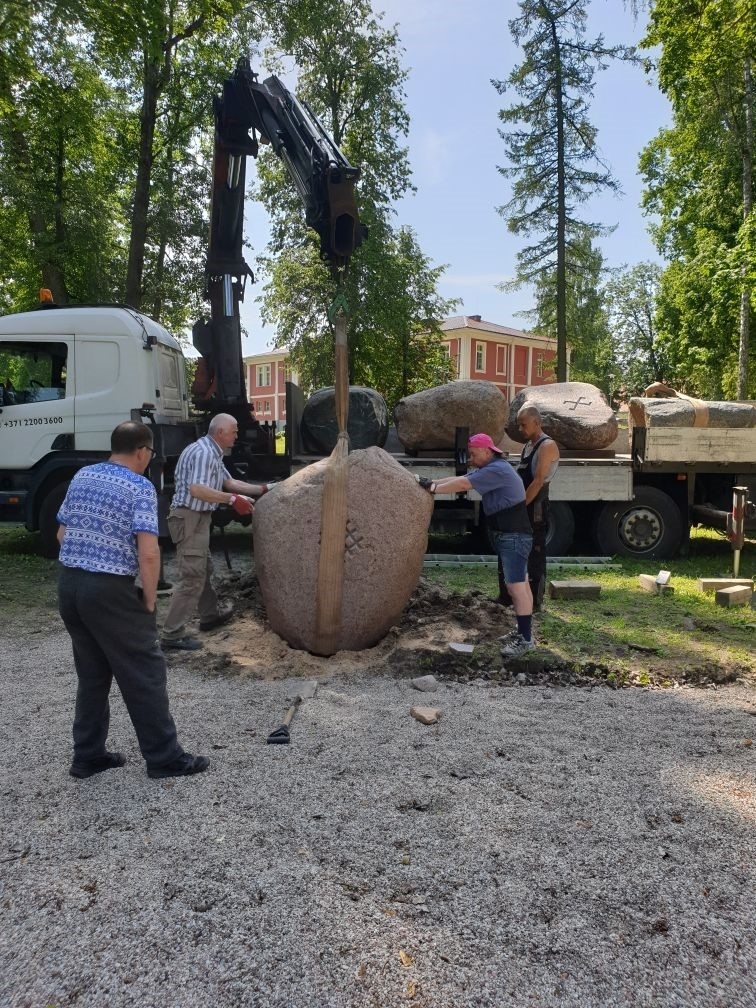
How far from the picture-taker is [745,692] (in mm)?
5004

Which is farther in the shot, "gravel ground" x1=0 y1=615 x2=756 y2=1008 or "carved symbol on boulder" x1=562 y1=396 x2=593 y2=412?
"carved symbol on boulder" x1=562 y1=396 x2=593 y2=412

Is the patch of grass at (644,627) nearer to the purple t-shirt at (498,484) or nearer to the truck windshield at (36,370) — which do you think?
the purple t-shirt at (498,484)

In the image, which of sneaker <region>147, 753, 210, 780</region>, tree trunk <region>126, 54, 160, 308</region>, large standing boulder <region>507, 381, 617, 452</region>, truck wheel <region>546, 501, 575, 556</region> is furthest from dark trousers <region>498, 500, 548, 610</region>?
tree trunk <region>126, 54, 160, 308</region>

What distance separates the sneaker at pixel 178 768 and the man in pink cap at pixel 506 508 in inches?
106

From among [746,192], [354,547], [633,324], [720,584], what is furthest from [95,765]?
[633,324]

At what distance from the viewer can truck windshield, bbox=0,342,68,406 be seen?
922cm

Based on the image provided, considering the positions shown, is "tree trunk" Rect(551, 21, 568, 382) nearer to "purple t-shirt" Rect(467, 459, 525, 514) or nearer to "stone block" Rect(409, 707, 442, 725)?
"purple t-shirt" Rect(467, 459, 525, 514)

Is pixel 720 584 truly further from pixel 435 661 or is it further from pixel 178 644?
pixel 178 644

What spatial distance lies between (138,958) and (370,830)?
3.49 feet

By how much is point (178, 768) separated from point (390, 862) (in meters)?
1.27

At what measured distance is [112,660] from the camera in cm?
346

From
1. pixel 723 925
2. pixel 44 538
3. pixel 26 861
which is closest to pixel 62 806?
pixel 26 861

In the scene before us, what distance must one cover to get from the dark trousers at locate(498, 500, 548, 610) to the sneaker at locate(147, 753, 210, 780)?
139 inches

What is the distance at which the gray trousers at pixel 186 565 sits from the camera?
5793mm
